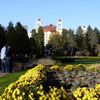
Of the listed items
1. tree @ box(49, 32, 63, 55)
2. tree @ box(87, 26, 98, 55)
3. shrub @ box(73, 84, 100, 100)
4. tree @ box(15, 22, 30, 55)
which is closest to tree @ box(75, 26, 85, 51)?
tree @ box(87, 26, 98, 55)

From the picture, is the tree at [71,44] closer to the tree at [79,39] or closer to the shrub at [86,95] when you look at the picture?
the tree at [79,39]

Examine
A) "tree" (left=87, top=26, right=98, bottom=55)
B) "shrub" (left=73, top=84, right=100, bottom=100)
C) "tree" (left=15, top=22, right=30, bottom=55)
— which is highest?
"tree" (left=87, top=26, right=98, bottom=55)

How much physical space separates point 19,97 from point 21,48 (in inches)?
2384

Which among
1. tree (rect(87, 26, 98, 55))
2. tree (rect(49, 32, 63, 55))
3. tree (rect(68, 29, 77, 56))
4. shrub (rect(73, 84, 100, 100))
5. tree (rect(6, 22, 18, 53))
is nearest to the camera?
shrub (rect(73, 84, 100, 100))

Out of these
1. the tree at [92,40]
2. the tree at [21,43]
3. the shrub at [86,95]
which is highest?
the tree at [92,40]

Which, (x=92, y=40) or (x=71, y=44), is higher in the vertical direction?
(x=92, y=40)

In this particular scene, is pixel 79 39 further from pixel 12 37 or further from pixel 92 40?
pixel 12 37

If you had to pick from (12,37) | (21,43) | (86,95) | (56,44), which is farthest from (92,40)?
(86,95)

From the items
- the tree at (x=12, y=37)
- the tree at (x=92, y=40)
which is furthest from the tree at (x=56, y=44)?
the tree at (x=12, y=37)

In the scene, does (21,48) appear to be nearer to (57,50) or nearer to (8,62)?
(8,62)

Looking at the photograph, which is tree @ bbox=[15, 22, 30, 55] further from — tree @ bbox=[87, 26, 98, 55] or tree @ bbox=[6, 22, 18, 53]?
tree @ bbox=[87, 26, 98, 55]

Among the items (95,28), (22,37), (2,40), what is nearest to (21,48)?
(22,37)

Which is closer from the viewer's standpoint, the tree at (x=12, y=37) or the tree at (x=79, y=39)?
the tree at (x=12, y=37)

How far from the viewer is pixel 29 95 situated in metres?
7.46
